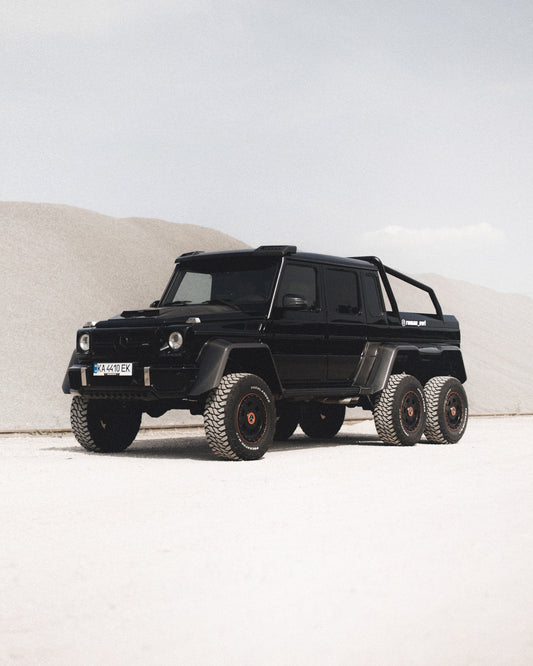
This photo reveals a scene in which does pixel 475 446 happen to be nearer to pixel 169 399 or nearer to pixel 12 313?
pixel 169 399

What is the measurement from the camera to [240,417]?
34.3ft

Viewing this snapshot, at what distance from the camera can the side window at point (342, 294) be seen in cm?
1212

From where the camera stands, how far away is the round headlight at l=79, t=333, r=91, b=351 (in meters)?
11.3

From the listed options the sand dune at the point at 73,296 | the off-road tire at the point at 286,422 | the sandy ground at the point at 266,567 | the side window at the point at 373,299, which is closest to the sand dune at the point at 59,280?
the sand dune at the point at 73,296

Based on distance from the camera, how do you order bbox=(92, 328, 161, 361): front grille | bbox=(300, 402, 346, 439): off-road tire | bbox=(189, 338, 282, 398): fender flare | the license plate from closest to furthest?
bbox=(189, 338, 282, 398): fender flare
bbox=(92, 328, 161, 361): front grille
the license plate
bbox=(300, 402, 346, 439): off-road tire

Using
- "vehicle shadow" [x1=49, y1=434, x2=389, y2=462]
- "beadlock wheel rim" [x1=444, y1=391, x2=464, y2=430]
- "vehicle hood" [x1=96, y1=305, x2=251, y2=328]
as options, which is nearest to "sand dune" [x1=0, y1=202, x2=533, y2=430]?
"vehicle shadow" [x1=49, y1=434, x2=389, y2=462]

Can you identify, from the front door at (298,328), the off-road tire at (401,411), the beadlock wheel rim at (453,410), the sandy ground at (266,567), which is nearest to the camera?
the sandy ground at (266,567)

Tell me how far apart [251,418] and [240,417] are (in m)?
0.17

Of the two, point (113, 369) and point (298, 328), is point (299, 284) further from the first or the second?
point (113, 369)

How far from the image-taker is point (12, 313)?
29.5 meters

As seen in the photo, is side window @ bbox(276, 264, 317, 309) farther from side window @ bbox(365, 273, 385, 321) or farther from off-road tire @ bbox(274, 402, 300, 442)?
off-road tire @ bbox(274, 402, 300, 442)

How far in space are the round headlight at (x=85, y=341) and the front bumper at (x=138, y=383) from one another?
22 centimetres

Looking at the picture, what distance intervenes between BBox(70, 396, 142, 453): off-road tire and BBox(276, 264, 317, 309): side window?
245 centimetres

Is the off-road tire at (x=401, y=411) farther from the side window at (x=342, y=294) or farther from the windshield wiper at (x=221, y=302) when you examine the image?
the windshield wiper at (x=221, y=302)
